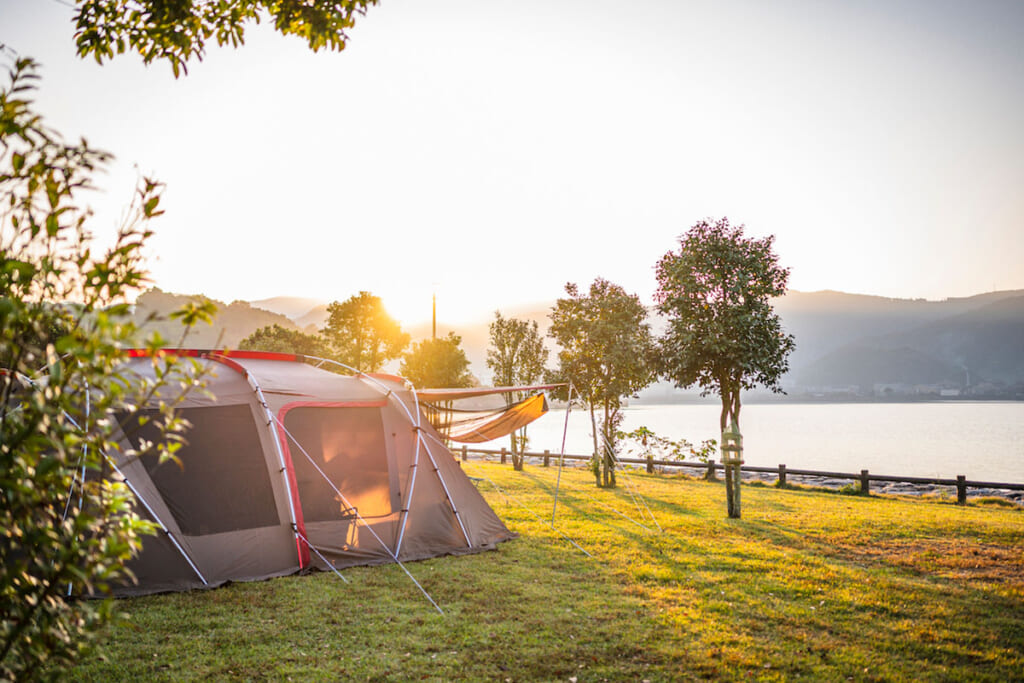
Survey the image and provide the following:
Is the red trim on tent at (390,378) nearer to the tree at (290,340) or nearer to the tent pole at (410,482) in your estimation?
the tent pole at (410,482)

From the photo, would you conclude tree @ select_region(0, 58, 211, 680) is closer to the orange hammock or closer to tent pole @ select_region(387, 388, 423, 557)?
tent pole @ select_region(387, 388, 423, 557)

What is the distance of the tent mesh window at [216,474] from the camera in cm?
631

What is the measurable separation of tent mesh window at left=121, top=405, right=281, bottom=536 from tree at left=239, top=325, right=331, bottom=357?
33187mm

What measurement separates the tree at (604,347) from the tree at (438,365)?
15.0m

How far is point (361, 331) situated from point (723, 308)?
29.9m

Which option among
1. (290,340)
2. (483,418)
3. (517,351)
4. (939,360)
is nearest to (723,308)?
(483,418)

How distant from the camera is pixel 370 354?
40594 millimetres

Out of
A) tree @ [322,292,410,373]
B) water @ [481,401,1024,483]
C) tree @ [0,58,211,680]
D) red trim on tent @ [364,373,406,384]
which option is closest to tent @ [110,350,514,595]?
red trim on tent @ [364,373,406,384]

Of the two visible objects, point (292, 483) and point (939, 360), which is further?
point (939, 360)

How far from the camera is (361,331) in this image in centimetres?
4022

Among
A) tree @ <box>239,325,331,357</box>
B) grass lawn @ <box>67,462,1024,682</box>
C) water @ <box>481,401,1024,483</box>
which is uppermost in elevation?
tree @ <box>239,325,331,357</box>

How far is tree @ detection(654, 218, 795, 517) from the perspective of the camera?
13.7 m

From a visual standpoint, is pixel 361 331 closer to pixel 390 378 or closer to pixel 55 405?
pixel 390 378

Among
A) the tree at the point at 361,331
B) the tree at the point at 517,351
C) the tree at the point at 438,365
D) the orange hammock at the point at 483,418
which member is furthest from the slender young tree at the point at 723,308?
the tree at the point at 361,331
